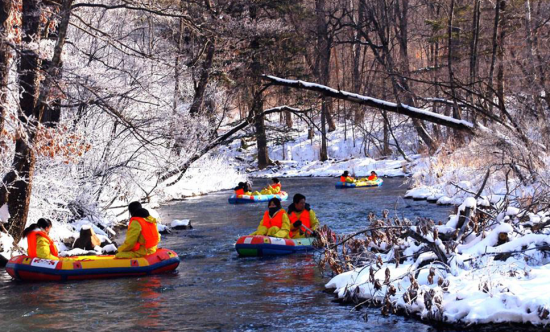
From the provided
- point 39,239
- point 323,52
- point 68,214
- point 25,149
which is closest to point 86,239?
point 68,214

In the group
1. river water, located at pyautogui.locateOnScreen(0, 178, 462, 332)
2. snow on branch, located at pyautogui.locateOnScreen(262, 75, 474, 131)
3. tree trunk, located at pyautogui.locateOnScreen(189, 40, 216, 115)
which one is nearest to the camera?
river water, located at pyautogui.locateOnScreen(0, 178, 462, 332)

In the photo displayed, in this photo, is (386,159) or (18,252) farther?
(386,159)

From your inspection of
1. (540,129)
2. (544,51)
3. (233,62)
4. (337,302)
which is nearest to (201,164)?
(233,62)

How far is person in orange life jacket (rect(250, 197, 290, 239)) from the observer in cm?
1318

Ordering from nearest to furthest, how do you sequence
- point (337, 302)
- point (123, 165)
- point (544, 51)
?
point (337, 302) < point (123, 165) < point (544, 51)

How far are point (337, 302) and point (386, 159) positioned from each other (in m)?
30.0

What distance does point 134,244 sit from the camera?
1134cm

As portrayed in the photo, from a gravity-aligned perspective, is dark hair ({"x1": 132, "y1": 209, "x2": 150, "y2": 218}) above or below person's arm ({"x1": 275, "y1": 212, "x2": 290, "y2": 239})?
above

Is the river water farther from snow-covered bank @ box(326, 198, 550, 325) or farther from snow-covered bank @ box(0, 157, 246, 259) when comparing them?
snow-covered bank @ box(0, 157, 246, 259)

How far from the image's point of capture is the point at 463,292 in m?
7.32

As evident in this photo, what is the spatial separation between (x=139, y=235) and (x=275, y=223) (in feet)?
10.3

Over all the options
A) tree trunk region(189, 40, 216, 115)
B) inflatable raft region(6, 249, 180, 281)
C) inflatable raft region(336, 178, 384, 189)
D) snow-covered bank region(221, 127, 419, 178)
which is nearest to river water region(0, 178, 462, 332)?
inflatable raft region(6, 249, 180, 281)

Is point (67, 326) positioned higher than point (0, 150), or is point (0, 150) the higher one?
point (0, 150)

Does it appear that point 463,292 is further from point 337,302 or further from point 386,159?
point 386,159
